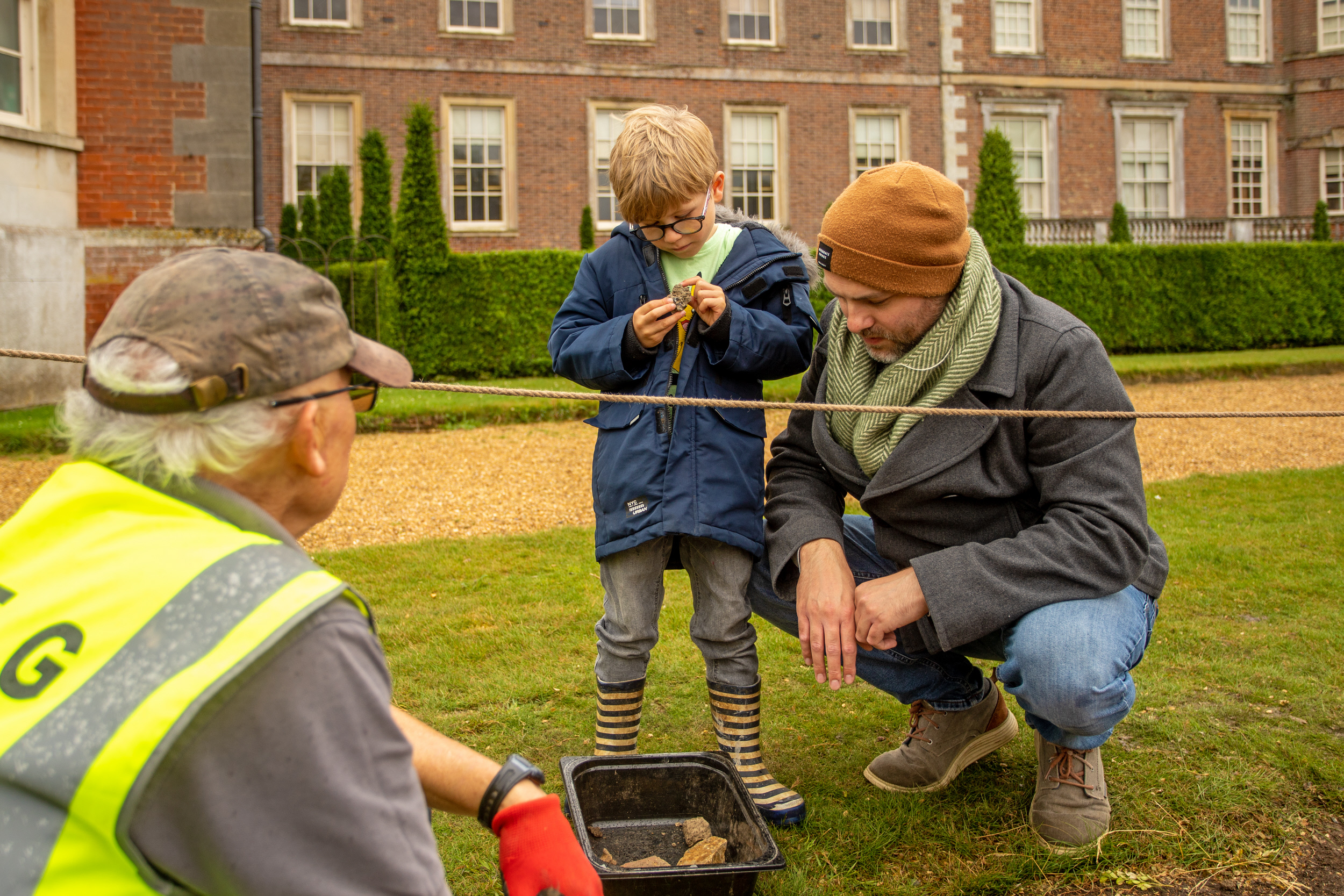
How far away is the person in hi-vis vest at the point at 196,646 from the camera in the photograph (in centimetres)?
99

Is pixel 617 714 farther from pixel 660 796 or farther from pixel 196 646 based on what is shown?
pixel 196 646

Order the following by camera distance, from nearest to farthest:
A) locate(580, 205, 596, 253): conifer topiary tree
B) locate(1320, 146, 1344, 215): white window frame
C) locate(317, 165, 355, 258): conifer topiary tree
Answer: locate(317, 165, 355, 258): conifer topiary tree
locate(580, 205, 596, 253): conifer topiary tree
locate(1320, 146, 1344, 215): white window frame

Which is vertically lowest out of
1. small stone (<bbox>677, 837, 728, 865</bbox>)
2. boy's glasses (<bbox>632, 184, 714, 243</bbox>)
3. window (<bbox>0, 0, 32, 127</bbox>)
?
small stone (<bbox>677, 837, 728, 865</bbox>)

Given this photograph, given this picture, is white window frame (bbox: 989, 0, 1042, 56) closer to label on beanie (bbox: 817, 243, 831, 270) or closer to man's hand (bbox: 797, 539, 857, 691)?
label on beanie (bbox: 817, 243, 831, 270)

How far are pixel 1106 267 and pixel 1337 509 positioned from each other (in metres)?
11.4

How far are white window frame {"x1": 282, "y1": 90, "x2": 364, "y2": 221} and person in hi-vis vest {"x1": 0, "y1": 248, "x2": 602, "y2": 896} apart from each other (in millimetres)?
19682

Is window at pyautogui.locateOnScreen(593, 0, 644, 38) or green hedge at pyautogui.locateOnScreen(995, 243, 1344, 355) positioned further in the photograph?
window at pyautogui.locateOnScreen(593, 0, 644, 38)

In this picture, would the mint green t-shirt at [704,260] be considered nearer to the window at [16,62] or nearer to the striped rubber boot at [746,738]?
the striped rubber boot at [746,738]

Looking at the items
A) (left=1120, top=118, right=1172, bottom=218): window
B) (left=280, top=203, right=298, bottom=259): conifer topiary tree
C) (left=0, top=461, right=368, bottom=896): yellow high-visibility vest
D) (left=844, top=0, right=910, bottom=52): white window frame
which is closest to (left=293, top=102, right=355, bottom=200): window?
(left=280, top=203, right=298, bottom=259): conifer topiary tree

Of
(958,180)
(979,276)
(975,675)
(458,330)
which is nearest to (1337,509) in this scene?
(975,675)

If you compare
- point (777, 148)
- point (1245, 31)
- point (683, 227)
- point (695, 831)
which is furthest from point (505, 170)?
point (695, 831)

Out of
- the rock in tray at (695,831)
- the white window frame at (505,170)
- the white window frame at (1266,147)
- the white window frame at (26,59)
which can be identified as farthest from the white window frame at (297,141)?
the white window frame at (1266,147)

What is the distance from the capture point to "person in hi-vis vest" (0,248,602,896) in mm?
991

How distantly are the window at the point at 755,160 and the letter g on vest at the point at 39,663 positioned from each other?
2121cm
